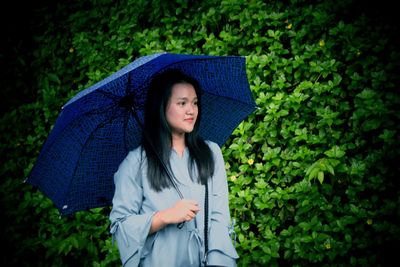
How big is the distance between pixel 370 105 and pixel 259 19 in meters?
1.11

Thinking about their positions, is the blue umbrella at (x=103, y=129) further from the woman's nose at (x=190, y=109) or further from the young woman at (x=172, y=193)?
the woman's nose at (x=190, y=109)

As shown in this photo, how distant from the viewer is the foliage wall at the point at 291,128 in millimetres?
2498

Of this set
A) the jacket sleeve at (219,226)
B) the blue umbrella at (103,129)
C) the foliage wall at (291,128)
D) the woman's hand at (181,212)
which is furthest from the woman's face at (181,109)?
the foliage wall at (291,128)

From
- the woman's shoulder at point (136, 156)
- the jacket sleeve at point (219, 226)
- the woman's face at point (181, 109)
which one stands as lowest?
the jacket sleeve at point (219, 226)

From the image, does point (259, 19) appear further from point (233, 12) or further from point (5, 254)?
point (5, 254)

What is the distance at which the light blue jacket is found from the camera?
1.77 metres

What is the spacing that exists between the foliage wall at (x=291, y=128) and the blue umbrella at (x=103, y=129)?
683 millimetres

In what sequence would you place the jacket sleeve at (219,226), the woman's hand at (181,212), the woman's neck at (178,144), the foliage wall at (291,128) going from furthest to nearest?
the foliage wall at (291,128)
the woman's neck at (178,144)
the jacket sleeve at (219,226)
the woman's hand at (181,212)

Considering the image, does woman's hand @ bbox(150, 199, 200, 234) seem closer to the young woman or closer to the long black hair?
the young woman

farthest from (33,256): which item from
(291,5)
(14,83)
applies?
(291,5)

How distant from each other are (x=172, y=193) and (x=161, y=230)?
190 millimetres

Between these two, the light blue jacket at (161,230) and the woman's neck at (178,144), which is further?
the woman's neck at (178,144)

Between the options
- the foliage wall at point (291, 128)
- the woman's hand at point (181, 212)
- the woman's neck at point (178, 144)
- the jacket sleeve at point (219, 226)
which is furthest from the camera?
the foliage wall at point (291, 128)

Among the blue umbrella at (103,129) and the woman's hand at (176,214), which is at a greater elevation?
the blue umbrella at (103,129)
